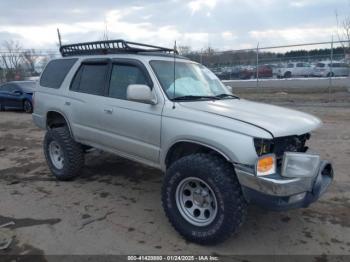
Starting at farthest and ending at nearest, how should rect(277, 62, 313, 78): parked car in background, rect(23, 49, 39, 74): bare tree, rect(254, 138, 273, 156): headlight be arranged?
rect(23, 49, 39, 74): bare tree, rect(277, 62, 313, 78): parked car in background, rect(254, 138, 273, 156): headlight

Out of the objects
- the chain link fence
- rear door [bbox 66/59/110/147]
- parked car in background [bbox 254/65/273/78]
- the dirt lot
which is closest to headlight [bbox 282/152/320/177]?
the dirt lot

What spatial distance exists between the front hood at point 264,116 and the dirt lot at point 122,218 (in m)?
1.16

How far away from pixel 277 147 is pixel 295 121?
367 mm

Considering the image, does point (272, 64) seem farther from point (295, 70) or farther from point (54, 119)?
point (54, 119)

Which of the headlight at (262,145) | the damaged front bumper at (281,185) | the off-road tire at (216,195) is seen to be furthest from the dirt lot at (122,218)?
the headlight at (262,145)

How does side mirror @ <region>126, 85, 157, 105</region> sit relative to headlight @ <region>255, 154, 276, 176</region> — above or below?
above

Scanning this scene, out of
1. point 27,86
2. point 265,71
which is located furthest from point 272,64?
point 27,86

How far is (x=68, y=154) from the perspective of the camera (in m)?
5.71

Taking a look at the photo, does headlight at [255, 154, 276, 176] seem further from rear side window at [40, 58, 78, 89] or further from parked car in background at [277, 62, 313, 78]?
parked car in background at [277, 62, 313, 78]

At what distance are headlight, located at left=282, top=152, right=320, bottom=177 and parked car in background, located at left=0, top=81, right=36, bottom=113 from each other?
14303mm

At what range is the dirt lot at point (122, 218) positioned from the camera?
3.75 m

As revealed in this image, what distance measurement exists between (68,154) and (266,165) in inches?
133

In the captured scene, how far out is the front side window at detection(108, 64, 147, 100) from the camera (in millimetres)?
4738

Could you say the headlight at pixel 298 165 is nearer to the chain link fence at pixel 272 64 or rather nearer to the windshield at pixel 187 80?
the windshield at pixel 187 80
